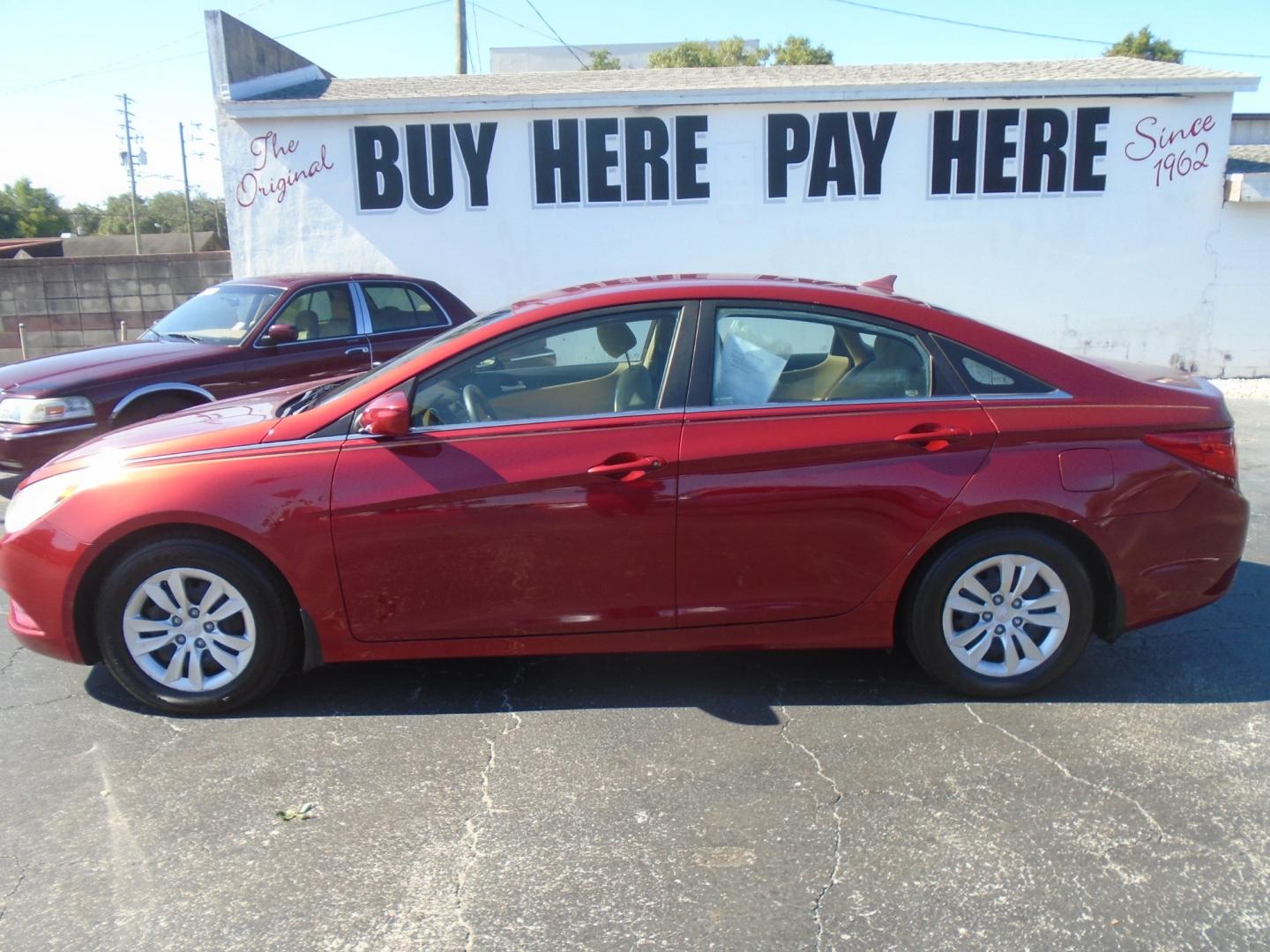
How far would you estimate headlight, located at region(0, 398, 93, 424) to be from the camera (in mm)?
6473

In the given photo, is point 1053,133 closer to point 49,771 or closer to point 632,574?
point 632,574

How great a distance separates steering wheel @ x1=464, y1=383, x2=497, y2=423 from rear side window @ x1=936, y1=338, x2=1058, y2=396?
177 cm

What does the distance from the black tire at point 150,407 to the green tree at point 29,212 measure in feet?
198

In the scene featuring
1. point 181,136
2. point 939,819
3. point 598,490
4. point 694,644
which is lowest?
point 939,819

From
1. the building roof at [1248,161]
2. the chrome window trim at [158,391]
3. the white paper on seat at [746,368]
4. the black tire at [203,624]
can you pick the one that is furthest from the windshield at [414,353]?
the building roof at [1248,161]

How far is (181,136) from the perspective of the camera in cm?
6506

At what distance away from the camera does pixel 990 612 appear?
389cm

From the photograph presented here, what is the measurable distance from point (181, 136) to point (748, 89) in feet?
209

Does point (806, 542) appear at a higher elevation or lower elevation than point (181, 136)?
lower

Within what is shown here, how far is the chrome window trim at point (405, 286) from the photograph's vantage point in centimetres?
809

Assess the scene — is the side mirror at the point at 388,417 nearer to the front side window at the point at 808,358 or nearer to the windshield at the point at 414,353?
the windshield at the point at 414,353

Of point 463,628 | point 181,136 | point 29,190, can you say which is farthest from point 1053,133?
point 29,190

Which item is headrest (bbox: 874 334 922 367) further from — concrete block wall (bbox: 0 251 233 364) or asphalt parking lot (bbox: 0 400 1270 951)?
concrete block wall (bbox: 0 251 233 364)

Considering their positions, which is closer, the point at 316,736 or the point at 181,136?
the point at 316,736
